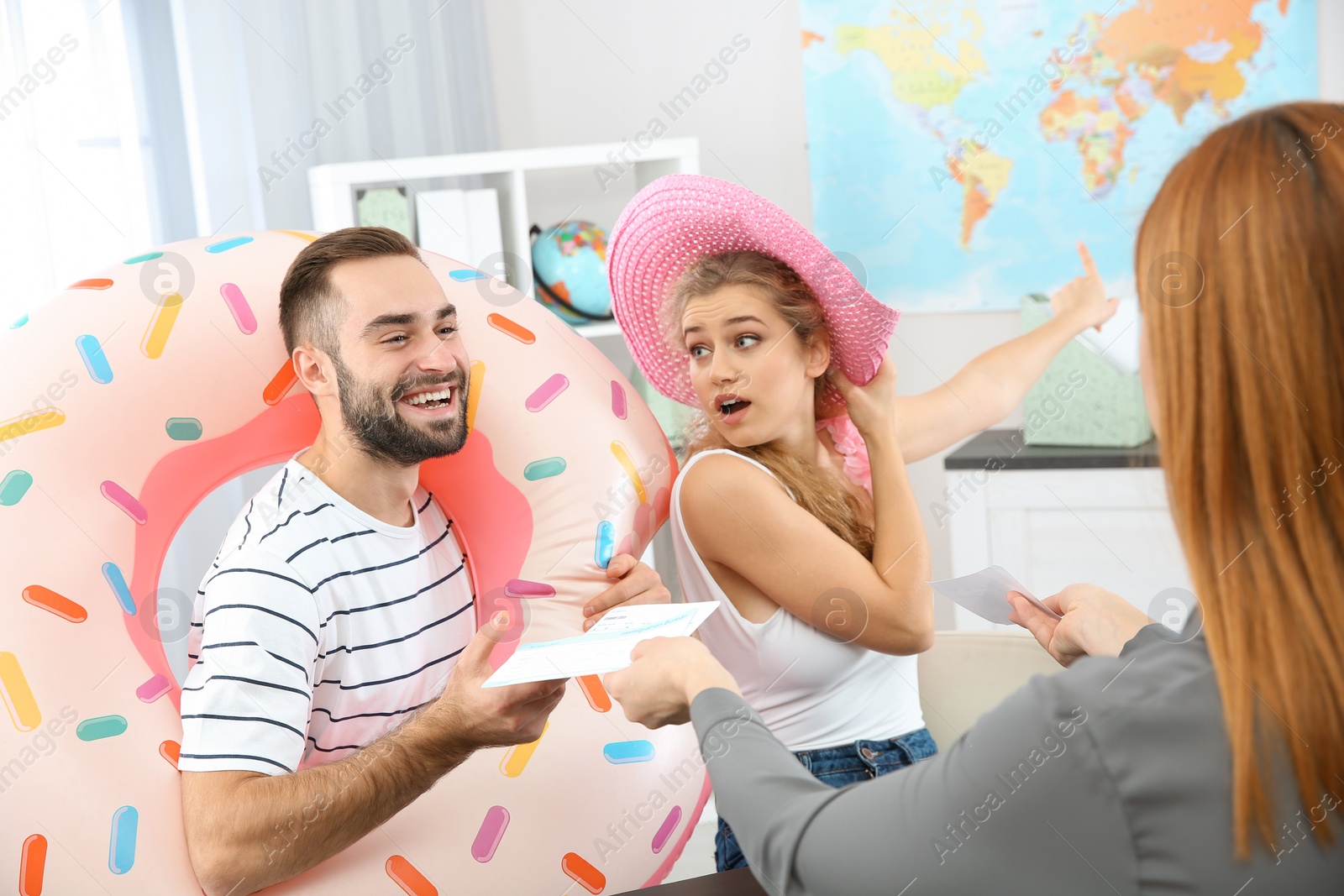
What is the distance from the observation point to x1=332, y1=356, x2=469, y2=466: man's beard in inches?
45.2

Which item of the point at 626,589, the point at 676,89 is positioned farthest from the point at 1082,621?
the point at 676,89

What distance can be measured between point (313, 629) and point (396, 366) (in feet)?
0.96

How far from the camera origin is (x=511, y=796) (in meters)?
1.10

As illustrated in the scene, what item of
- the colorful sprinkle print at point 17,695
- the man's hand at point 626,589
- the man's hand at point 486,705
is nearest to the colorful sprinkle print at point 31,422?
the colorful sprinkle print at point 17,695

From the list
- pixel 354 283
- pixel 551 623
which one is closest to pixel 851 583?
pixel 551 623

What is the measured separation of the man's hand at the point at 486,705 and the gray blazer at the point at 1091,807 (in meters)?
0.45

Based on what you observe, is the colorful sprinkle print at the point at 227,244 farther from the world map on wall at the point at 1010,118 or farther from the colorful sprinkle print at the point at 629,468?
the world map on wall at the point at 1010,118

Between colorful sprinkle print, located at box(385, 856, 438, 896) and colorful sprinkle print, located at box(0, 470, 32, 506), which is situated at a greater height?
colorful sprinkle print, located at box(0, 470, 32, 506)

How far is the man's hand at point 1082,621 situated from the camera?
950 mm

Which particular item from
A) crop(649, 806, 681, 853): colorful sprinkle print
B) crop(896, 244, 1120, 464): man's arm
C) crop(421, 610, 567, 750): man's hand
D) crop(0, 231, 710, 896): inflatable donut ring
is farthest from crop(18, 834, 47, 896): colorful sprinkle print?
crop(896, 244, 1120, 464): man's arm

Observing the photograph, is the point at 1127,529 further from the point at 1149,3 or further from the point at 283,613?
the point at 283,613

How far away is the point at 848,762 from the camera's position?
1.22 m

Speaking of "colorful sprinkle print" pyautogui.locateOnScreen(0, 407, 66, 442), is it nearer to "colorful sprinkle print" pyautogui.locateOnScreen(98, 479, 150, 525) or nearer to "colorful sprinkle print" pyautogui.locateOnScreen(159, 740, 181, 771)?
"colorful sprinkle print" pyautogui.locateOnScreen(98, 479, 150, 525)

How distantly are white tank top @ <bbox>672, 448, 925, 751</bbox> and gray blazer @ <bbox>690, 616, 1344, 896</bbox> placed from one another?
576mm
